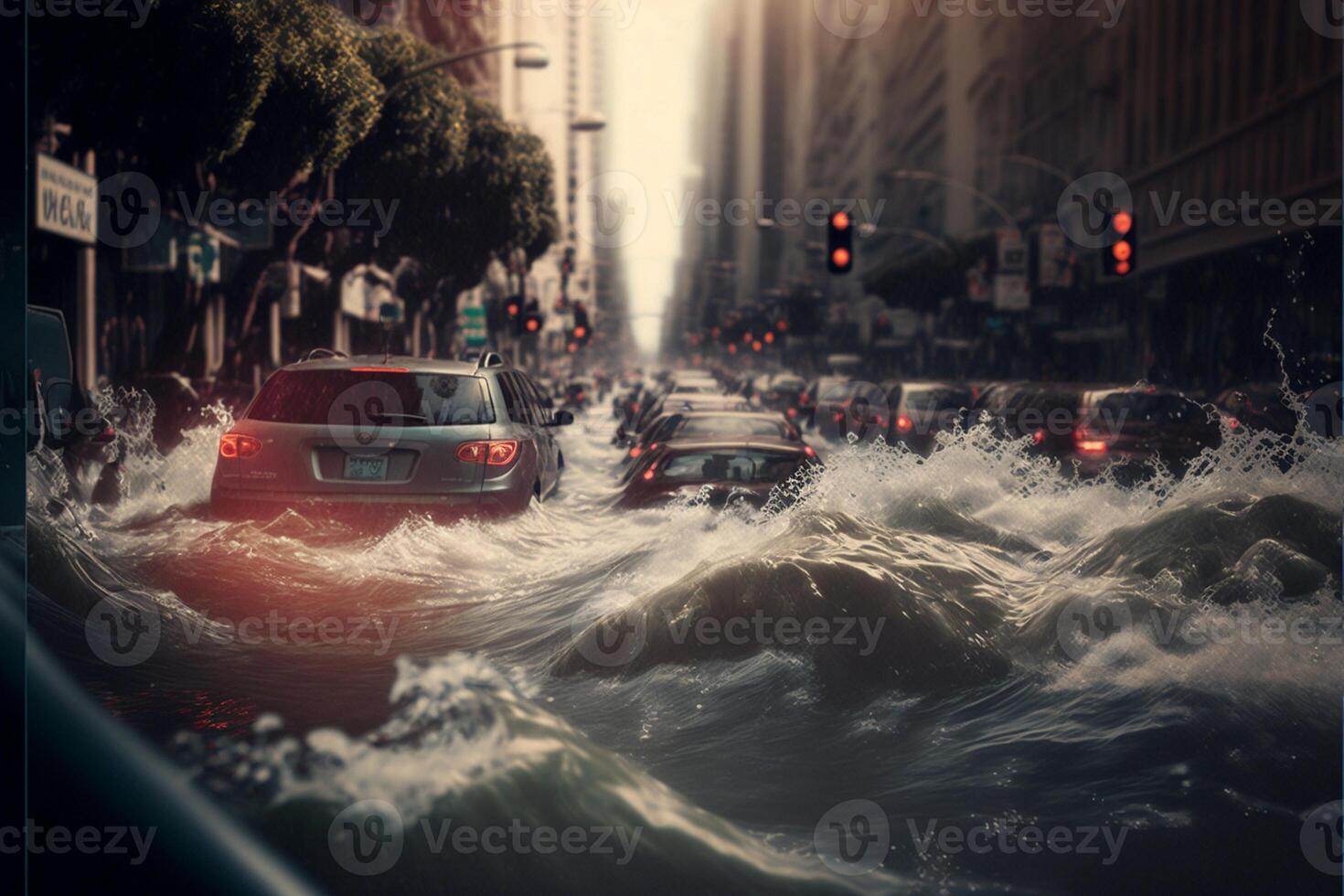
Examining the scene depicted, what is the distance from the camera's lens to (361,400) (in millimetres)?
11656

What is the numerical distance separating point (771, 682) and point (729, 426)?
27.3ft

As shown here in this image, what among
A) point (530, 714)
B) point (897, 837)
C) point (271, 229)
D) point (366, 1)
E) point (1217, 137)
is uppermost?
point (366, 1)

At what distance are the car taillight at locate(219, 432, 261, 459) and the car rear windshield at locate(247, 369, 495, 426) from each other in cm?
19

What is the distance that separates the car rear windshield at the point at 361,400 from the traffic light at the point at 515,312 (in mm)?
23429

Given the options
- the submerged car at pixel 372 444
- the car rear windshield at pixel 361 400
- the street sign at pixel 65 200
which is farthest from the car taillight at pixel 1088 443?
the street sign at pixel 65 200

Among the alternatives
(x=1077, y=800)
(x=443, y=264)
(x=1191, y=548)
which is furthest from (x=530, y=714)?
(x=443, y=264)

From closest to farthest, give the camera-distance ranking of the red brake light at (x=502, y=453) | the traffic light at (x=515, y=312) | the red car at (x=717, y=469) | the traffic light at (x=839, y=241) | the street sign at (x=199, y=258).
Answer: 1. the red brake light at (x=502, y=453)
2. the red car at (x=717, y=469)
3. the street sign at (x=199, y=258)
4. the traffic light at (x=839, y=241)
5. the traffic light at (x=515, y=312)

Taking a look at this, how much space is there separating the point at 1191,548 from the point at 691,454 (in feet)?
15.1

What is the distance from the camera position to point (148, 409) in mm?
21812

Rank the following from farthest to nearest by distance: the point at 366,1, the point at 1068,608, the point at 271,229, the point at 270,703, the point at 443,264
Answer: the point at 366,1 < the point at 443,264 < the point at 271,229 < the point at 1068,608 < the point at 270,703

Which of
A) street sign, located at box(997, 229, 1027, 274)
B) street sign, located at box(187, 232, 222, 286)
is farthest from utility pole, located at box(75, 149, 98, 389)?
street sign, located at box(997, 229, 1027, 274)

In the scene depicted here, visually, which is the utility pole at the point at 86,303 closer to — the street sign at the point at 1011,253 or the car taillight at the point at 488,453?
the car taillight at the point at 488,453

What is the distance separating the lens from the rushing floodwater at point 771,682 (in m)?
5.57

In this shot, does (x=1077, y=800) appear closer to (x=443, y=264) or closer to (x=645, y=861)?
(x=645, y=861)
